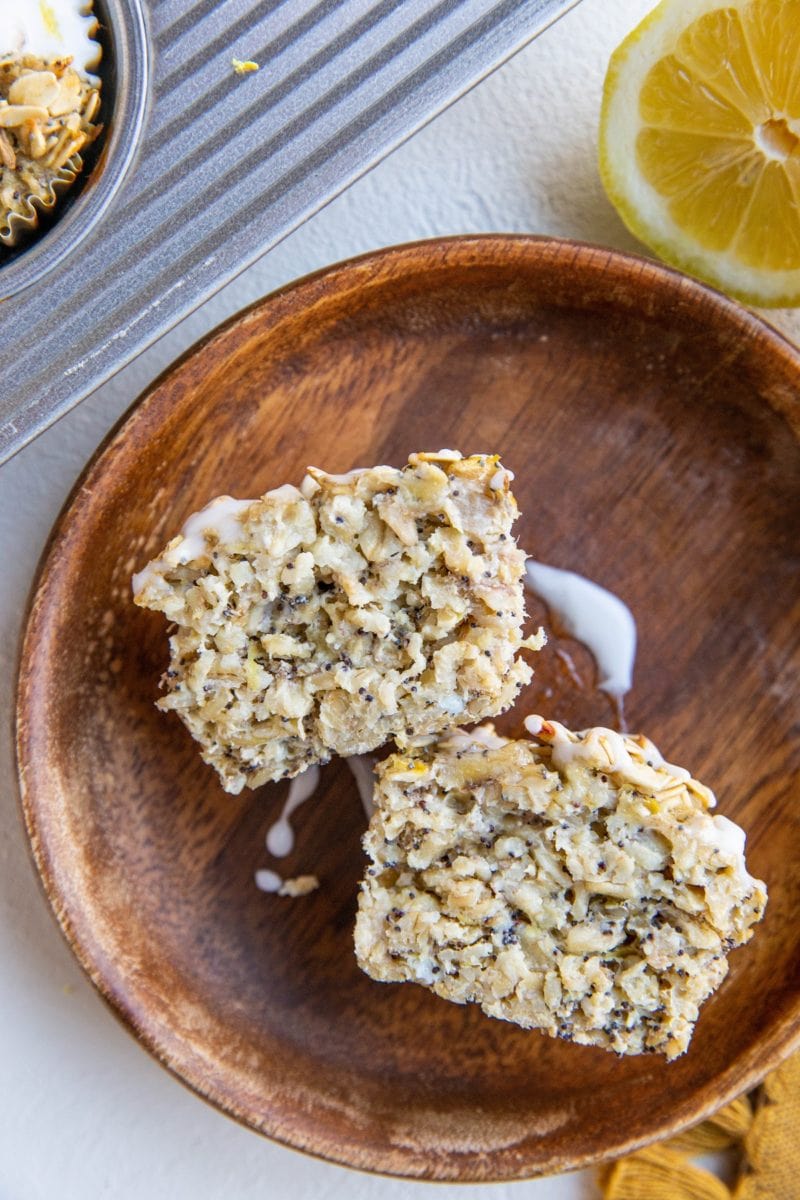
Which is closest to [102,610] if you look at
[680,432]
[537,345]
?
[537,345]

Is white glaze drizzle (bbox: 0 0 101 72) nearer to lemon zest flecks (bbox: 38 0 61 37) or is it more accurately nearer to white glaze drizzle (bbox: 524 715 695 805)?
lemon zest flecks (bbox: 38 0 61 37)

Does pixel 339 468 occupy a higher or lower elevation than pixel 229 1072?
higher

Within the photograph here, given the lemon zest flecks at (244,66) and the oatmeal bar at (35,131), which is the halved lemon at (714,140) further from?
the oatmeal bar at (35,131)

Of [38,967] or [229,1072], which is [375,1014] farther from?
[38,967]

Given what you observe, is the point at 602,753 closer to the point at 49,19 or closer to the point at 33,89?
the point at 33,89

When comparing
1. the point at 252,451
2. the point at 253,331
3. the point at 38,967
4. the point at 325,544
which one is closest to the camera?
the point at 325,544

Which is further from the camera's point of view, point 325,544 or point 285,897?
point 285,897
